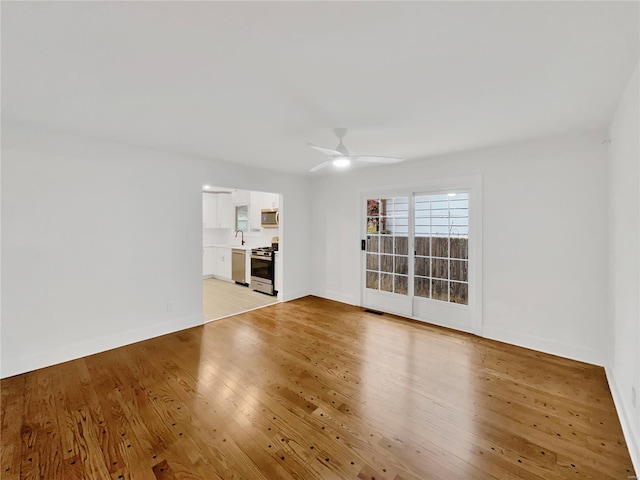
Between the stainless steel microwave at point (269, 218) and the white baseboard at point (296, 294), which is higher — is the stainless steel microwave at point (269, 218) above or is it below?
above

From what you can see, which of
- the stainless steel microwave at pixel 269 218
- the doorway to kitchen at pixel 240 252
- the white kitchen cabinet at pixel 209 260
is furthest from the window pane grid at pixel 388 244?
the white kitchen cabinet at pixel 209 260

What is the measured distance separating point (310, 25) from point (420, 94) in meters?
1.08

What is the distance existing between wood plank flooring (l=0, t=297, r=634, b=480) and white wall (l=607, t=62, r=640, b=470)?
19 cm

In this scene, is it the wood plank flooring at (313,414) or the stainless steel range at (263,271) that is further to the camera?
the stainless steel range at (263,271)

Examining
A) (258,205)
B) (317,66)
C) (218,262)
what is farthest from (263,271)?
(317,66)

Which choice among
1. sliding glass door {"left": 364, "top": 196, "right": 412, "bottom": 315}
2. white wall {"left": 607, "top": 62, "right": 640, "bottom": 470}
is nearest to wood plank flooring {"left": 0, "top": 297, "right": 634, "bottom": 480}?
white wall {"left": 607, "top": 62, "right": 640, "bottom": 470}

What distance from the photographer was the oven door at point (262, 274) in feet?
18.9

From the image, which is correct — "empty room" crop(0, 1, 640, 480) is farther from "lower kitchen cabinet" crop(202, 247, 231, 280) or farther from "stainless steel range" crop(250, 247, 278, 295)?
"lower kitchen cabinet" crop(202, 247, 231, 280)

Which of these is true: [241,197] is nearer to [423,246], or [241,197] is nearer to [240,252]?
[240,252]

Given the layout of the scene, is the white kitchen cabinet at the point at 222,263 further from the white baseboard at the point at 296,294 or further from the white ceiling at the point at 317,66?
the white ceiling at the point at 317,66

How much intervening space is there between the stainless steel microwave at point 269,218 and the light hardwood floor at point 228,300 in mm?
1563

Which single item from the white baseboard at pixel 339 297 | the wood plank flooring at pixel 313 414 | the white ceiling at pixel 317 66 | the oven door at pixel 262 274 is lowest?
the wood plank flooring at pixel 313 414

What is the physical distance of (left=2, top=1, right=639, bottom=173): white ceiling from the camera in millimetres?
1298

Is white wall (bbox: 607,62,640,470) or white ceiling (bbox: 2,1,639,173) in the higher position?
white ceiling (bbox: 2,1,639,173)
